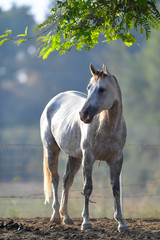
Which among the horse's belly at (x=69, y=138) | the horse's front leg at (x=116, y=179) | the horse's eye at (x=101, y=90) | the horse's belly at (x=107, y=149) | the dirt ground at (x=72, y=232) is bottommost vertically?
the dirt ground at (x=72, y=232)

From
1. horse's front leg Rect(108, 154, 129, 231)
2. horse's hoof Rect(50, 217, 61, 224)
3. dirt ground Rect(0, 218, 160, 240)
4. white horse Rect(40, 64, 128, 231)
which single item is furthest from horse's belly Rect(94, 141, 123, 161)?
horse's hoof Rect(50, 217, 61, 224)

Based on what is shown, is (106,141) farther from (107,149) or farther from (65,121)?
(65,121)

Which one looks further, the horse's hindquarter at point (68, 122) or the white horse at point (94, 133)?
the horse's hindquarter at point (68, 122)

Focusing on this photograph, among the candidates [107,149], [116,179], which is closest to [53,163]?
[116,179]

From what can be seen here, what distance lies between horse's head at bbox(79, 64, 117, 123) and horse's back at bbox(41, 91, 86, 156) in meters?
0.78

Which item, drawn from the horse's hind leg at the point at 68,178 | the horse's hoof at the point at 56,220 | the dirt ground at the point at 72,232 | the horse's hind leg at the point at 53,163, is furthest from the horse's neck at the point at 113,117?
the horse's hoof at the point at 56,220

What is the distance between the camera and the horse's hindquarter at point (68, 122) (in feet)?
20.3

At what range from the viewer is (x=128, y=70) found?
3572cm

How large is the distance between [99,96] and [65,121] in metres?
1.22

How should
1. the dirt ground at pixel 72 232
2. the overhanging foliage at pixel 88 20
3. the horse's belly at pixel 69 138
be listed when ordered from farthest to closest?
1. the horse's belly at pixel 69 138
2. the overhanging foliage at pixel 88 20
3. the dirt ground at pixel 72 232

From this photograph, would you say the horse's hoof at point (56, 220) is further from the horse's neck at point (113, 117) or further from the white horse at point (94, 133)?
the horse's neck at point (113, 117)

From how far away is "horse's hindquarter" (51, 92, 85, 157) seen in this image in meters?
6.20

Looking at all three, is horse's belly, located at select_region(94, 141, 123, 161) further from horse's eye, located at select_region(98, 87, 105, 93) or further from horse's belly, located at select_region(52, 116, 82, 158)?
horse's eye, located at select_region(98, 87, 105, 93)

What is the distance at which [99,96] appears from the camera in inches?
213
